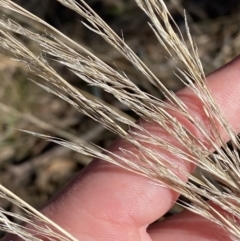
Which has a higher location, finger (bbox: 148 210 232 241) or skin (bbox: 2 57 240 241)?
skin (bbox: 2 57 240 241)

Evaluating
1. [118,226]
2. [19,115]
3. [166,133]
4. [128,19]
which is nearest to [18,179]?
[19,115]

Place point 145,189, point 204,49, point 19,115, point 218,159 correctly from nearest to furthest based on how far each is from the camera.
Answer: point 218,159 → point 145,189 → point 19,115 → point 204,49

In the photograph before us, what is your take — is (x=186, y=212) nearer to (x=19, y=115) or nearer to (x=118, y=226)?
(x=118, y=226)

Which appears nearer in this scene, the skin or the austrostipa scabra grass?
the austrostipa scabra grass

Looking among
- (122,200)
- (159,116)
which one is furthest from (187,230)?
(159,116)

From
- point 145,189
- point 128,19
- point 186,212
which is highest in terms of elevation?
point 128,19

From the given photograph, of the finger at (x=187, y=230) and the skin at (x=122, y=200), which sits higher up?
the skin at (x=122, y=200)
